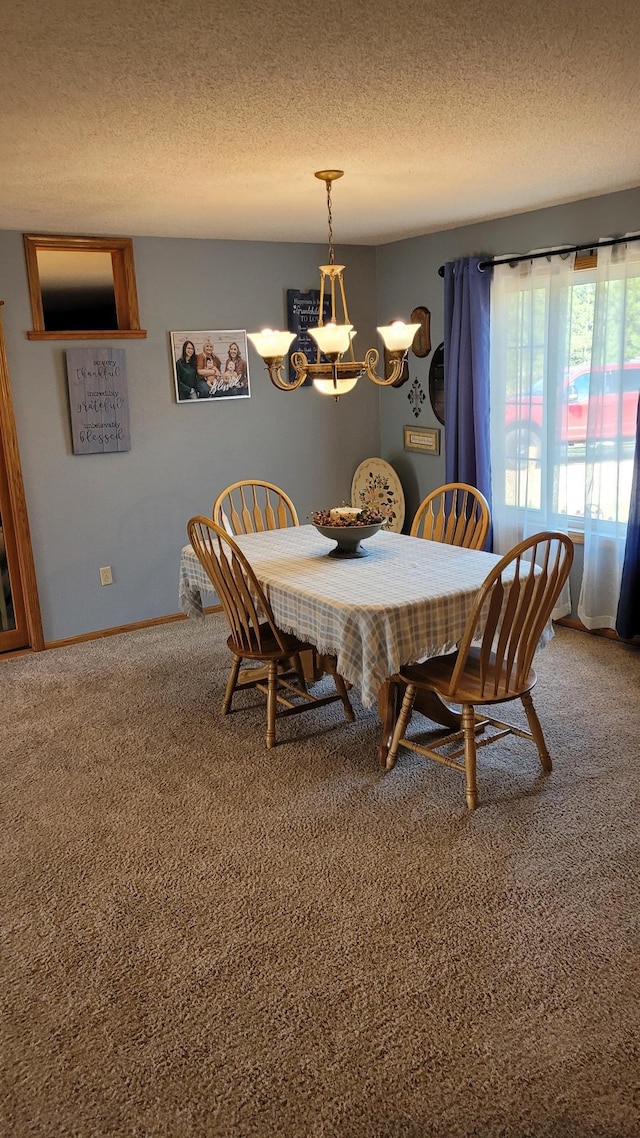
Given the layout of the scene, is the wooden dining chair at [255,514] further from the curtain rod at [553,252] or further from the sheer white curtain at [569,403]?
the curtain rod at [553,252]

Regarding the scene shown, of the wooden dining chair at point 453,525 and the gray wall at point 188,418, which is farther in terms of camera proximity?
the gray wall at point 188,418

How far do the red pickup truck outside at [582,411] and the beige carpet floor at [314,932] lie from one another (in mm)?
1473

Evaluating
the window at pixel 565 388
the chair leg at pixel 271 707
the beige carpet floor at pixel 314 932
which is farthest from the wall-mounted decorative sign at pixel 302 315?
the beige carpet floor at pixel 314 932

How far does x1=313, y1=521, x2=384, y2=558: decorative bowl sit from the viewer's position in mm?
3426

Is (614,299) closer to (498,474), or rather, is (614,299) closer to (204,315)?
(498,474)

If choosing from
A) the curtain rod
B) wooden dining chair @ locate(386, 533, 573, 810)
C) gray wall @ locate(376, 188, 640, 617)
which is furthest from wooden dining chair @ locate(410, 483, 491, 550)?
the curtain rod

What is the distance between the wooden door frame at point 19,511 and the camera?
14.3 feet

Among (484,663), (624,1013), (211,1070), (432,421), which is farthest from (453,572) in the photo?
(432,421)

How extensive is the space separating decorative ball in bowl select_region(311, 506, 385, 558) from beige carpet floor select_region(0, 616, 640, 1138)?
0.75m

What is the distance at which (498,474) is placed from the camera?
4.96m

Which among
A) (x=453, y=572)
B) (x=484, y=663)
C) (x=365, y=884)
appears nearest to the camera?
(x=365, y=884)

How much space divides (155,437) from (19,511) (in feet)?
3.00

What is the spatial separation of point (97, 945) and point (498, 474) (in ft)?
11.6

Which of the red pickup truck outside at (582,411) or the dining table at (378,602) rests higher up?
the red pickup truck outside at (582,411)
